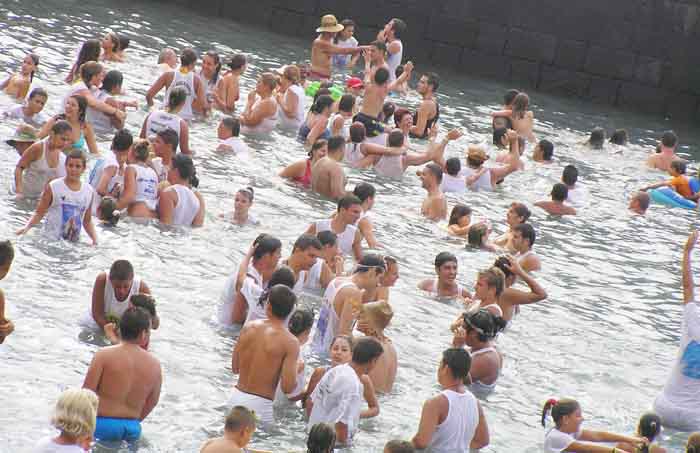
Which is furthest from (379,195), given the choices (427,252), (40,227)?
(40,227)

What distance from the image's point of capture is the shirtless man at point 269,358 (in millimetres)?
8062

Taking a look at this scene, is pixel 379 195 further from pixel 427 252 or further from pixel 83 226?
pixel 83 226

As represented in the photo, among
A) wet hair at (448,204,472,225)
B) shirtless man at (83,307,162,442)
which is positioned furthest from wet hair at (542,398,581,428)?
wet hair at (448,204,472,225)

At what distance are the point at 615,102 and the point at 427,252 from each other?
43.0 ft

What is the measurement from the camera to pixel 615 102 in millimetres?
24969

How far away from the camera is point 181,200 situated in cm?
1198

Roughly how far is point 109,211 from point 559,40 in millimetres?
15434

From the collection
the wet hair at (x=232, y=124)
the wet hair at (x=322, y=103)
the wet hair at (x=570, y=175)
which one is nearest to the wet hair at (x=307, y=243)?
the wet hair at (x=232, y=124)

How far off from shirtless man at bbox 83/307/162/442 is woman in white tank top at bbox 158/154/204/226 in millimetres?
4520

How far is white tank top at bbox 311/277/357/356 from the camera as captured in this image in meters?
9.18

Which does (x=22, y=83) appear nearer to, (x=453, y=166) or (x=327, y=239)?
(x=453, y=166)

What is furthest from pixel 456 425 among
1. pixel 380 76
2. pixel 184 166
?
pixel 380 76

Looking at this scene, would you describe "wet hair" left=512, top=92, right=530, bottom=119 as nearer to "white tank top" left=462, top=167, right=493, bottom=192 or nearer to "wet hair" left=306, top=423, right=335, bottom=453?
"white tank top" left=462, top=167, right=493, bottom=192

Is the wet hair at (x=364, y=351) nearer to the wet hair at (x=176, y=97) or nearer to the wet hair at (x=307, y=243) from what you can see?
the wet hair at (x=307, y=243)
